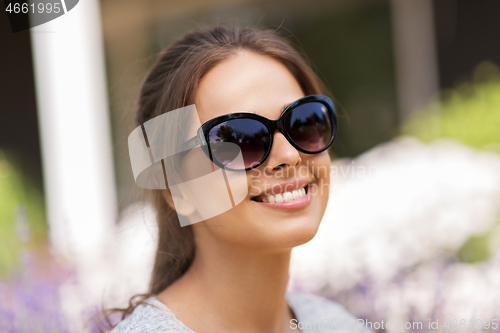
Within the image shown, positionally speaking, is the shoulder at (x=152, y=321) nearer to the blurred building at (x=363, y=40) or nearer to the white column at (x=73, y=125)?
the white column at (x=73, y=125)

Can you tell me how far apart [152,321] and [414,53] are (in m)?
5.97

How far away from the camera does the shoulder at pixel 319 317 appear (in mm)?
1663

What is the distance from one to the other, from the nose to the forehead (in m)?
0.08

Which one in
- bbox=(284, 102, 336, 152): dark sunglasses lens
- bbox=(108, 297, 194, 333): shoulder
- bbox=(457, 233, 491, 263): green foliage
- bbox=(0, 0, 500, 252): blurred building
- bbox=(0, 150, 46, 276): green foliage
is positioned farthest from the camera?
bbox=(0, 0, 500, 252): blurred building

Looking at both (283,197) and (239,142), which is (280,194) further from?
(239,142)

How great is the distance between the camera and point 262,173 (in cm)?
129

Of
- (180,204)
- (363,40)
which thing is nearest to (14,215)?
(180,204)

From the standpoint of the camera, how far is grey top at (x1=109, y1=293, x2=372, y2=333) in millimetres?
1249

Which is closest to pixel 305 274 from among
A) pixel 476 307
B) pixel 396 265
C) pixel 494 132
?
pixel 396 265

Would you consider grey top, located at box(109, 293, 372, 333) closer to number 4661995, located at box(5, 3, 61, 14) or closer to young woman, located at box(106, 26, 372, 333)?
young woman, located at box(106, 26, 372, 333)

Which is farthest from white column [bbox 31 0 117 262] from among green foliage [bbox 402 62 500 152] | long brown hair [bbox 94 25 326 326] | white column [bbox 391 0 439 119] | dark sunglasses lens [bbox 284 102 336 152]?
white column [bbox 391 0 439 119]

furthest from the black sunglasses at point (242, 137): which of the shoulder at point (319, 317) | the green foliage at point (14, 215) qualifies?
the green foliage at point (14, 215)

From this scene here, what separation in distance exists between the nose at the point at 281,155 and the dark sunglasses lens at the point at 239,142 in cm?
3

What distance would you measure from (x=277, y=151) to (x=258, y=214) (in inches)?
8.6
